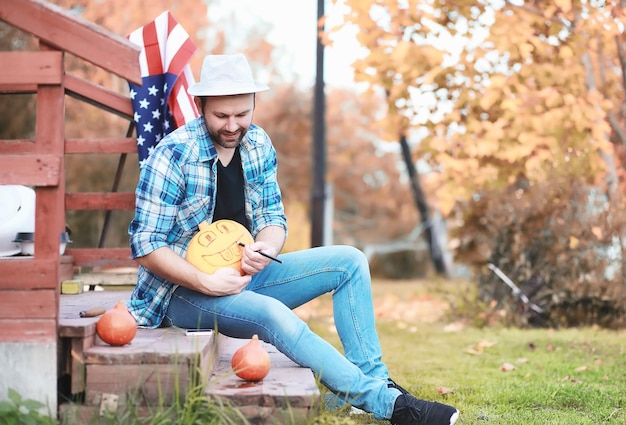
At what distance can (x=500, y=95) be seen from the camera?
666 cm

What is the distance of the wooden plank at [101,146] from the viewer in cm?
495

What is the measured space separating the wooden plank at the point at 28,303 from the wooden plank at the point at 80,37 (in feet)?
2.72

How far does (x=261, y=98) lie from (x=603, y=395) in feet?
55.9

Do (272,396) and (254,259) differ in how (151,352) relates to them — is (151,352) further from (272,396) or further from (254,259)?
(254,259)

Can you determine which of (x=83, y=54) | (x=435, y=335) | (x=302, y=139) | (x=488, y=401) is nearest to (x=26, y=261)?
(x=83, y=54)

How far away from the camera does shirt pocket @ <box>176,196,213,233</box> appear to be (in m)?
3.43

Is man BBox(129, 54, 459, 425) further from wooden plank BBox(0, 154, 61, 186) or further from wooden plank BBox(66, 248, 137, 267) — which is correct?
wooden plank BBox(66, 248, 137, 267)

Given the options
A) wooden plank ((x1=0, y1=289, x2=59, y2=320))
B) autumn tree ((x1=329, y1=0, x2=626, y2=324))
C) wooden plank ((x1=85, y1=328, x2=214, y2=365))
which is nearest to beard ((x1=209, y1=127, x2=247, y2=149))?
wooden plank ((x1=85, y1=328, x2=214, y2=365))

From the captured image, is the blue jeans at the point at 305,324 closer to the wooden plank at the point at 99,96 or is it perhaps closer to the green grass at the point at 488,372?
the green grass at the point at 488,372

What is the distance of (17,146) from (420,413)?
2462 millimetres

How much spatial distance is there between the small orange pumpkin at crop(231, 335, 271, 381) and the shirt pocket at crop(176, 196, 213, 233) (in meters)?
0.68

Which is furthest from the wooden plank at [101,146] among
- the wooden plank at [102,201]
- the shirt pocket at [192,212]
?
the shirt pocket at [192,212]

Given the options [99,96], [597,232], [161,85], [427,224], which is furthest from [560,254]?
[427,224]

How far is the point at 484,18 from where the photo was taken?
6742 mm
